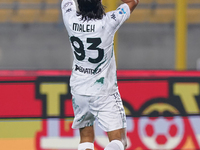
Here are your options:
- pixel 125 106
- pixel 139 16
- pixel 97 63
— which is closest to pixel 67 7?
pixel 97 63

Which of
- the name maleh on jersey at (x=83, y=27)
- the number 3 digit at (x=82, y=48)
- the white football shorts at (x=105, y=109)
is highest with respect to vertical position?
the name maleh on jersey at (x=83, y=27)

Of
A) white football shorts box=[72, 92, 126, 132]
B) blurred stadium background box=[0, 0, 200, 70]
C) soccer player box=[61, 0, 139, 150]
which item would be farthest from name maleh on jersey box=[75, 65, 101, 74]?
blurred stadium background box=[0, 0, 200, 70]

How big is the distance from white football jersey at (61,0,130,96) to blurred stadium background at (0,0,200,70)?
22.6 ft

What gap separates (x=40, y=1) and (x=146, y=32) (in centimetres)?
312

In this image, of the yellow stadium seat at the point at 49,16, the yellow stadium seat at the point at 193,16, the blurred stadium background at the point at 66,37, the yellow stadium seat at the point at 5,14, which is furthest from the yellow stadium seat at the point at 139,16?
the yellow stadium seat at the point at 5,14

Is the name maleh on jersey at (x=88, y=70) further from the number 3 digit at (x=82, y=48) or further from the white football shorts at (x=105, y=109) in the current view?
the white football shorts at (x=105, y=109)

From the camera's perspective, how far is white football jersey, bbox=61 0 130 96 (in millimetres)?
2434

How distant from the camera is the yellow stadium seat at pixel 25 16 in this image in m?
10.1

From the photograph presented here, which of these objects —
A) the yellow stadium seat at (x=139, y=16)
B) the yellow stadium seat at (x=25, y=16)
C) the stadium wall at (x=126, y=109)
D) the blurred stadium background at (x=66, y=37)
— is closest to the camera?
the stadium wall at (x=126, y=109)

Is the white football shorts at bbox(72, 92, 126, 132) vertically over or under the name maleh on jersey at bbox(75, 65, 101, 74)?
under

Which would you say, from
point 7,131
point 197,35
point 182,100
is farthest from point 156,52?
point 7,131

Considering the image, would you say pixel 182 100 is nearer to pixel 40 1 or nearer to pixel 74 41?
pixel 74 41

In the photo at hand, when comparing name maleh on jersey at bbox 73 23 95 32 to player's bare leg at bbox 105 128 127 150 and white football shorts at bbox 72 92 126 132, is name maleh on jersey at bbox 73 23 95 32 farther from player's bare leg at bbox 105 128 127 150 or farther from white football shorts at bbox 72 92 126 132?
player's bare leg at bbox 105 128 127 150

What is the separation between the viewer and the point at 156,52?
9539 mm
